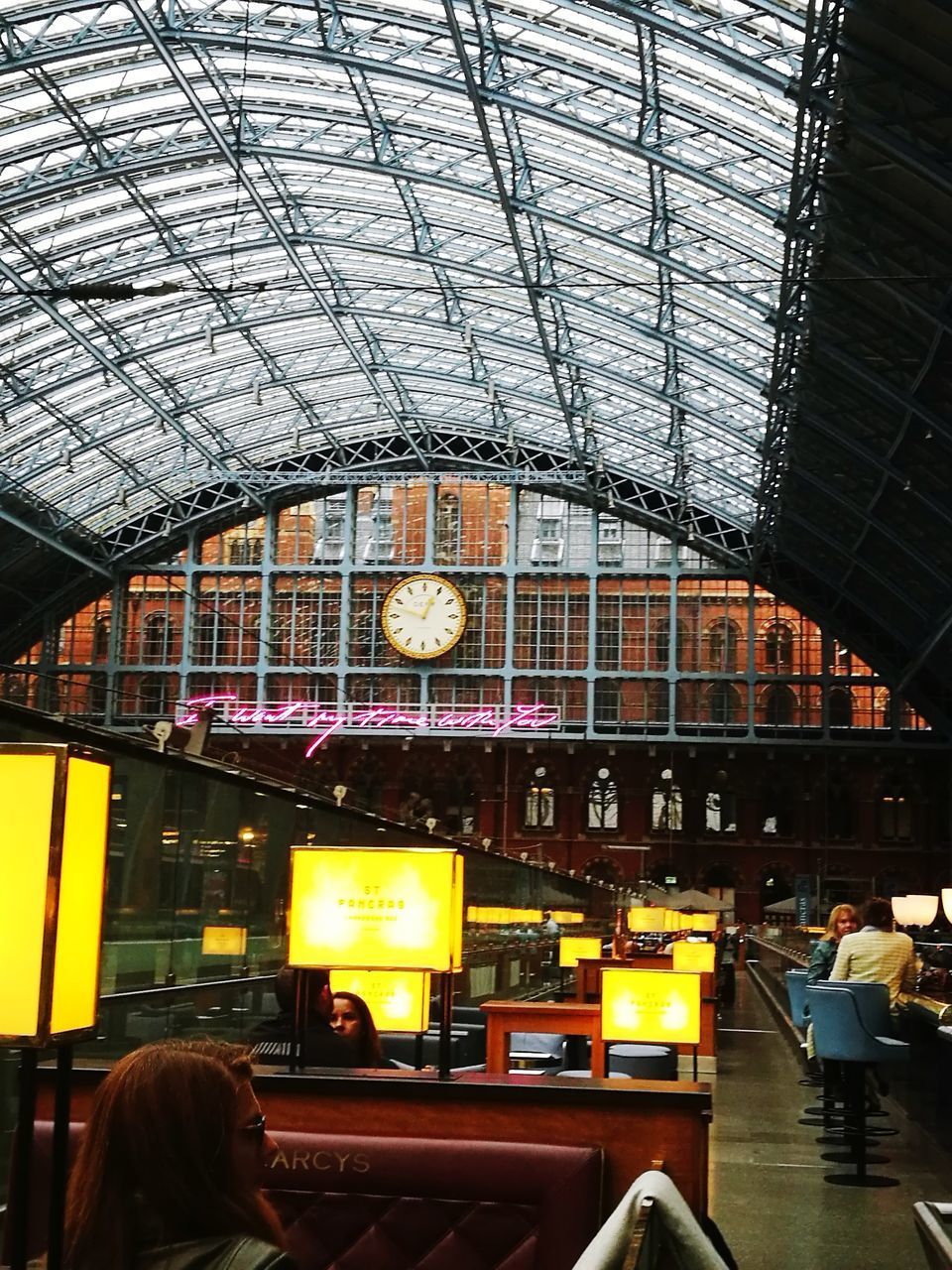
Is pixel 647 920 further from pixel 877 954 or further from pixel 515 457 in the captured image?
pixel 515 457

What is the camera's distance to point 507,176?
30.6 meters

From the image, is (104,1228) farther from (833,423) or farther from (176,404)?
(176,404)

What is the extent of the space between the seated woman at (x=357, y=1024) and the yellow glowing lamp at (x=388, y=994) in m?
2.24

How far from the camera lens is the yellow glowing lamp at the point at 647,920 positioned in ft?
88.8

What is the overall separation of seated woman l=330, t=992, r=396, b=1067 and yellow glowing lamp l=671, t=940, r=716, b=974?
8545 millimetres

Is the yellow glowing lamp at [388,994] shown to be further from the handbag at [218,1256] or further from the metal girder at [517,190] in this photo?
the metal girder at [517,190]

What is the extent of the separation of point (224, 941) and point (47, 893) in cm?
613

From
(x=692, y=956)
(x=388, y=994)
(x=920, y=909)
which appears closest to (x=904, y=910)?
(x=920, y=909)

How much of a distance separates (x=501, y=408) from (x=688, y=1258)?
152 feet

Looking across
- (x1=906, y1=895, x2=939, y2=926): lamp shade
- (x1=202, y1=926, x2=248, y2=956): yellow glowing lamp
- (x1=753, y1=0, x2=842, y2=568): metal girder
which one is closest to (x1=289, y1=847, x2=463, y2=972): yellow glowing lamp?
(x1=202, y1=926, x2=248, y2=956): yellow glowing lamp

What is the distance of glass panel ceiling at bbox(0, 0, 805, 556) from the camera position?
2559cm

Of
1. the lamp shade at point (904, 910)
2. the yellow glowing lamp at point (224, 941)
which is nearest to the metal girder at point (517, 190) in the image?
the lamp shade at point (904, 910)

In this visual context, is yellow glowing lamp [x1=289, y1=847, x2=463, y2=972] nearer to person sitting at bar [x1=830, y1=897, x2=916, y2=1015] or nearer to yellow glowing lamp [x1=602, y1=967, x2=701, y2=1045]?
yellow glowing lamp [x1=602, y1=967, x2=701, y2=1045]

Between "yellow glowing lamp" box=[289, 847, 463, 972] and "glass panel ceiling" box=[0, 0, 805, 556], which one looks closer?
"yellow glowing lamp" box=[289, 847, 463, 972]
